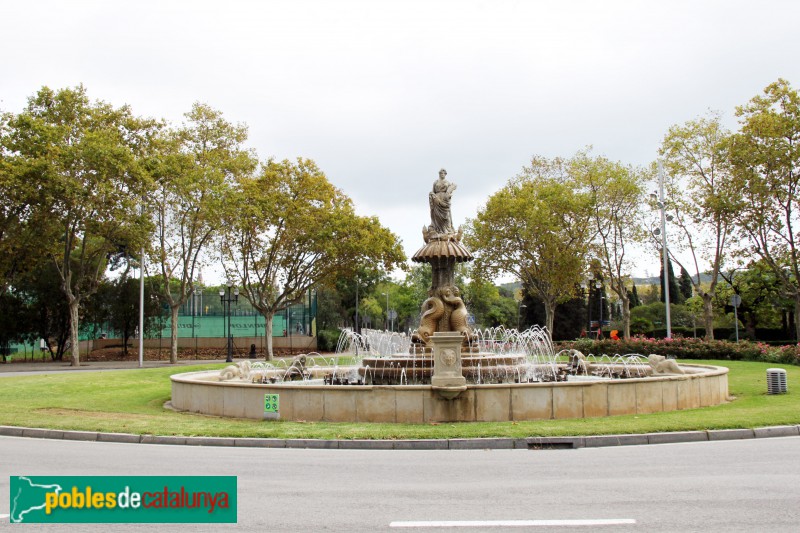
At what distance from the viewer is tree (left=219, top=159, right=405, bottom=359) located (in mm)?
38625

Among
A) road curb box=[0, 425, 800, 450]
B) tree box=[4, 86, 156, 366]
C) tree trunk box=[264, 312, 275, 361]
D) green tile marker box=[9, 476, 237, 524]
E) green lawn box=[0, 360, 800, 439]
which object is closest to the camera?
green tile marker box=[9, 476, 237, 524]

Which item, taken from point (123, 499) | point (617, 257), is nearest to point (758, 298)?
point (617, 257)

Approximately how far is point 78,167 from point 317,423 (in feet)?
85.4

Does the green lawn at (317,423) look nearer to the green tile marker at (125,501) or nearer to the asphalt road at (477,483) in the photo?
the asphalt road at (477,483)

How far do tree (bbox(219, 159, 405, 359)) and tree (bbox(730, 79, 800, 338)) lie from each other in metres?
18.9

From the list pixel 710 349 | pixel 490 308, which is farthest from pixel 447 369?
pixel 490 308

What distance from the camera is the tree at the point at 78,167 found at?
33.9m

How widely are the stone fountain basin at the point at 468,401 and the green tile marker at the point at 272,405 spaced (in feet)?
0.36

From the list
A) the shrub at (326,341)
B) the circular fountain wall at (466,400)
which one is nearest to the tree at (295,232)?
the shrub at (326,341)

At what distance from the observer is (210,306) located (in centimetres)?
5556

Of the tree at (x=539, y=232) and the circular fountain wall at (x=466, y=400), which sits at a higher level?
the tree at (x=539, y=232)

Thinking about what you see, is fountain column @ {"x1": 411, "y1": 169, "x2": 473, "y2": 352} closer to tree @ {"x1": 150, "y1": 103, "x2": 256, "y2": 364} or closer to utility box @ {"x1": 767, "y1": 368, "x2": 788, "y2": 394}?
utility box @ {"x1": 767, "y1": 368, "x2": 788, "y2": 394}

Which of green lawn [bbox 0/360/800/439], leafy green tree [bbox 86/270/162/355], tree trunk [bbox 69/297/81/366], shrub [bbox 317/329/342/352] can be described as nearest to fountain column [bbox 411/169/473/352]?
green lawn [bbox 0/360/800/439]

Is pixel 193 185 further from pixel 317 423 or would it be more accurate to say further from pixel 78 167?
pixel 317 423
